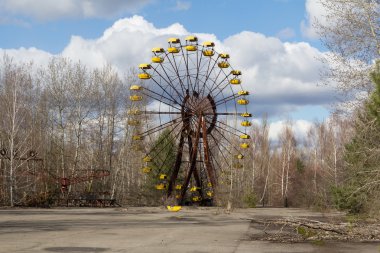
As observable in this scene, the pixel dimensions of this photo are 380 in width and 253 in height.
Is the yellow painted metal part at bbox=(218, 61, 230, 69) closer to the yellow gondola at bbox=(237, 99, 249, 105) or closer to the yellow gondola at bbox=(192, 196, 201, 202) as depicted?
the yellow gondola at bbox=(237, 99, 249, 105)

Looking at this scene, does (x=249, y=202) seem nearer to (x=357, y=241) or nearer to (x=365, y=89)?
(x=365, y=89)

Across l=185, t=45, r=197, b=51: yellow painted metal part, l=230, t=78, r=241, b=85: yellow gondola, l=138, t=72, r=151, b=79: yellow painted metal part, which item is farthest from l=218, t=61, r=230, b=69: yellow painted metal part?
l=138, t=72, r=151, b=79: yellow painted metal part

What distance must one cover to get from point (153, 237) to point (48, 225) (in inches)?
223

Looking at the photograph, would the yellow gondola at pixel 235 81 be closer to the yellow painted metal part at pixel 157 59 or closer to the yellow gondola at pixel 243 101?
the yellow gondola at pixel 243 101

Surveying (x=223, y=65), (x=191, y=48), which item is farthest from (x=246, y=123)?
(x=191, y=48)

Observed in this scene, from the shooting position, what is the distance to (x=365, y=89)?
64.7ft

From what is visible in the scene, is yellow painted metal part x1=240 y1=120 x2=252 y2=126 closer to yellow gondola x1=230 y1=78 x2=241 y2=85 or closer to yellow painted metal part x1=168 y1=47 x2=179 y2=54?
yellow gondola x1=230 y1=78 x2=241 y2=85

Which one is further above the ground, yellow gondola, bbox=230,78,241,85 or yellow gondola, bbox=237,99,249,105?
yellow gondola, bbox=230,78,241,85

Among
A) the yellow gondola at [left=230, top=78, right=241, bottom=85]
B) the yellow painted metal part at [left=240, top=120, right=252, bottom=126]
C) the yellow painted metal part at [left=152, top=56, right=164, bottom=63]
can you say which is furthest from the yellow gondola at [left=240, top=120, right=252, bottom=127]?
the yellow painted metal part at [left=152, top=56, right=164, bottom=63]

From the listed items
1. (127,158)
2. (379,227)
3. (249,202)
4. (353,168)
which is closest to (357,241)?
(379,227)

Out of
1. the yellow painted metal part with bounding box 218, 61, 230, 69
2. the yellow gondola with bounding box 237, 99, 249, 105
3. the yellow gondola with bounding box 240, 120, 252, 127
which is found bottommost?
the yellow gondola with bounding box 240, 120, 252, 127

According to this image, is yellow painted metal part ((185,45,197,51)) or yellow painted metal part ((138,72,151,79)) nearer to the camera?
yellow painted metal part ((138,72,151,79))

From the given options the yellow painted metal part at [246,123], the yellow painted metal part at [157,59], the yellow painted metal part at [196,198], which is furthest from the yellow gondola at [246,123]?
the yellow painted metal part at [157,59]

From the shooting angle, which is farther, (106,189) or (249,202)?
(106,189)
